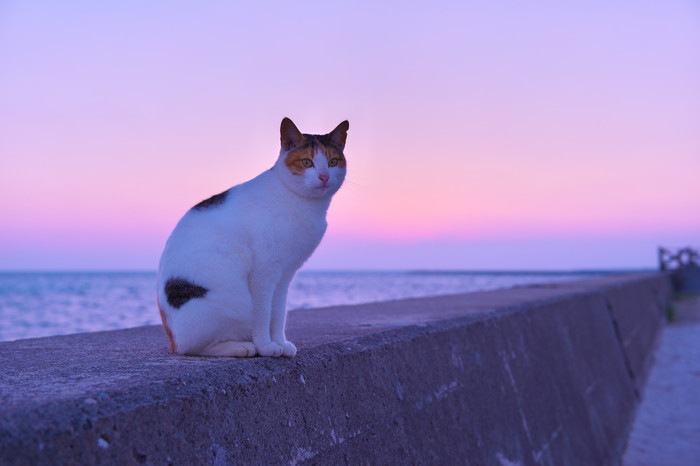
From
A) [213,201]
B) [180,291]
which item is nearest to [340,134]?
[213,201]

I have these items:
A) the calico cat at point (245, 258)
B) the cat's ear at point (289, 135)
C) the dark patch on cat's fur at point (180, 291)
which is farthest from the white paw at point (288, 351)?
the cat's ear at point (289, 135)

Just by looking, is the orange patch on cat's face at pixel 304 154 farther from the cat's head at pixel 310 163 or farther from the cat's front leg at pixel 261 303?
the cat's front leg at pixel 261 303

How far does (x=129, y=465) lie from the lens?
1.50 m

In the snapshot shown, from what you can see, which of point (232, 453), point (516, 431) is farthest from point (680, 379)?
point (232, 453)

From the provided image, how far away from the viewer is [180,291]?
2.52 meters

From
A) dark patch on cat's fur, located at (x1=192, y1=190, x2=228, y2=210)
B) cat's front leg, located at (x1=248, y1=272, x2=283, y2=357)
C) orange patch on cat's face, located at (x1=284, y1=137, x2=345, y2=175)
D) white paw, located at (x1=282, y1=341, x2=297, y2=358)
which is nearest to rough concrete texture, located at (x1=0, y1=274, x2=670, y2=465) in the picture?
white paw, located at (x1=282, y1=341, x2=297, y2=358)

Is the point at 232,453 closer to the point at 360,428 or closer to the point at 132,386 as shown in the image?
the point at 132,386

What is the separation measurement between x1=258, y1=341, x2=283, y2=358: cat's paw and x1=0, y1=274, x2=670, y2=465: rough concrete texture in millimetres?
94

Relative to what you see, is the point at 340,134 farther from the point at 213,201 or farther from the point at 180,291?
the point at 180,291

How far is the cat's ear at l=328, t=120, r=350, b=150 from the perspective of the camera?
9.62 ft

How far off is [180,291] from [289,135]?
80cm

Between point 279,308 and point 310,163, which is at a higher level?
point 310,163

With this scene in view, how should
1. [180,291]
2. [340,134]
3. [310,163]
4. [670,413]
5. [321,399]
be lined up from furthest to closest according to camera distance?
[670,413], [340,134], [310,163], [180,291], [321,399]

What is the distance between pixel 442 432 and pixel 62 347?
6.22ft
